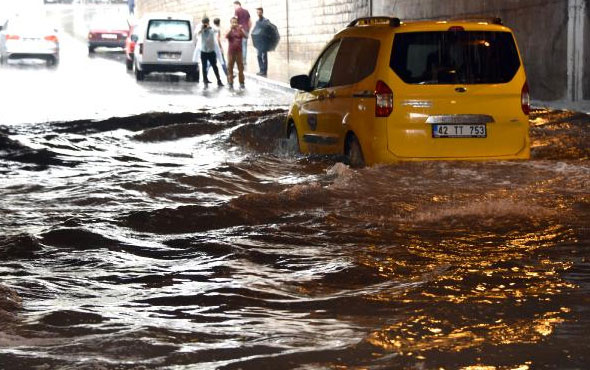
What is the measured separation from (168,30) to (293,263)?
2682cm

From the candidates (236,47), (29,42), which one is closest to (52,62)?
(29,42)

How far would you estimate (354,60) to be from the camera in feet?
38.7

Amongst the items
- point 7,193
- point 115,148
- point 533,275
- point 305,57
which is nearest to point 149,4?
point 305,57

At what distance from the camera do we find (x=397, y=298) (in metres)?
6.70

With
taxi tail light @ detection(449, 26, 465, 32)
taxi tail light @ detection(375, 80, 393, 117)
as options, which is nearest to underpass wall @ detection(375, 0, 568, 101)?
taxi tail light @ detection(449, 26, 465, 32)

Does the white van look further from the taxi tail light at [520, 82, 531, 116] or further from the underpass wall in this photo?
the taxi tail light at [520, 82, 531, 116]

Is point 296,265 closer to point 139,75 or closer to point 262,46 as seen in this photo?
point 139,75

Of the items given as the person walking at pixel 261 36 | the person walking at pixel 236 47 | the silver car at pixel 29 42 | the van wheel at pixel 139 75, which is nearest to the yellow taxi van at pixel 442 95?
the person walking at pixel 236 47

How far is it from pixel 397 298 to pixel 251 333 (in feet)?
3.43

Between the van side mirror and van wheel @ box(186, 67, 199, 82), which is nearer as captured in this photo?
the van side mirror

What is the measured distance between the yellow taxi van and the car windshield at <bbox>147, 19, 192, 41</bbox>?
2292cm

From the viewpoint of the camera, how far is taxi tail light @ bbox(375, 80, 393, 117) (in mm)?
10922

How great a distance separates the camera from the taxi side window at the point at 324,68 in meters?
A: 12.6

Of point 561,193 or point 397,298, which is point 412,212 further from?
point 397,298
